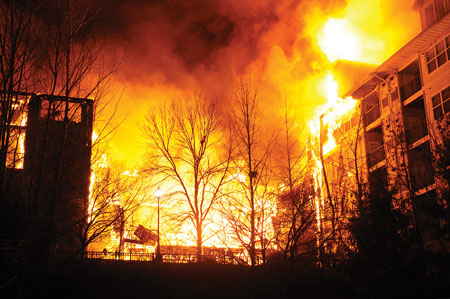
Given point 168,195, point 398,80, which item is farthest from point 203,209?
point 398,80

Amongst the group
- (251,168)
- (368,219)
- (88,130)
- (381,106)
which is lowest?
(368,219)

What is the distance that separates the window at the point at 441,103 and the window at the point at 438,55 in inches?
82.2

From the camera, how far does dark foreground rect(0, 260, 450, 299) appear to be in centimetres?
1591

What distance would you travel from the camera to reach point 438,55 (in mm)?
29500

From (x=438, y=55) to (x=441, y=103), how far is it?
3.68 meters

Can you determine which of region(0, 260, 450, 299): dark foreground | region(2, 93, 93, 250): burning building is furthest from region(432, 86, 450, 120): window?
region(2, 93, 93, 250): burning building

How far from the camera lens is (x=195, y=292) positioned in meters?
20.9

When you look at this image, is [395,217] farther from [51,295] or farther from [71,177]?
[51,295]

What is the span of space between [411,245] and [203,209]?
1929cm

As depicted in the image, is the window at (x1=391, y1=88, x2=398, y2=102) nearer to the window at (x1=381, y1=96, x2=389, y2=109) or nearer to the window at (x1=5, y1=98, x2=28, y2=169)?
the window at (x1=381, y1=96, x2=389, y2=109)

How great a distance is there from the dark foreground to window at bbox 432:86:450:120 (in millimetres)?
13018

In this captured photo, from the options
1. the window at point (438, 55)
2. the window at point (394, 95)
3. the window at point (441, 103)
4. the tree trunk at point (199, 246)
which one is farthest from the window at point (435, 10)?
the tree trunk at point (199, 246)

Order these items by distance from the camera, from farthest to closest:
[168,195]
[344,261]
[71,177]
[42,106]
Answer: [168,195], [344,261], [71,177], [42,106]

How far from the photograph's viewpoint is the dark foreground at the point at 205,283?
1591 cm
